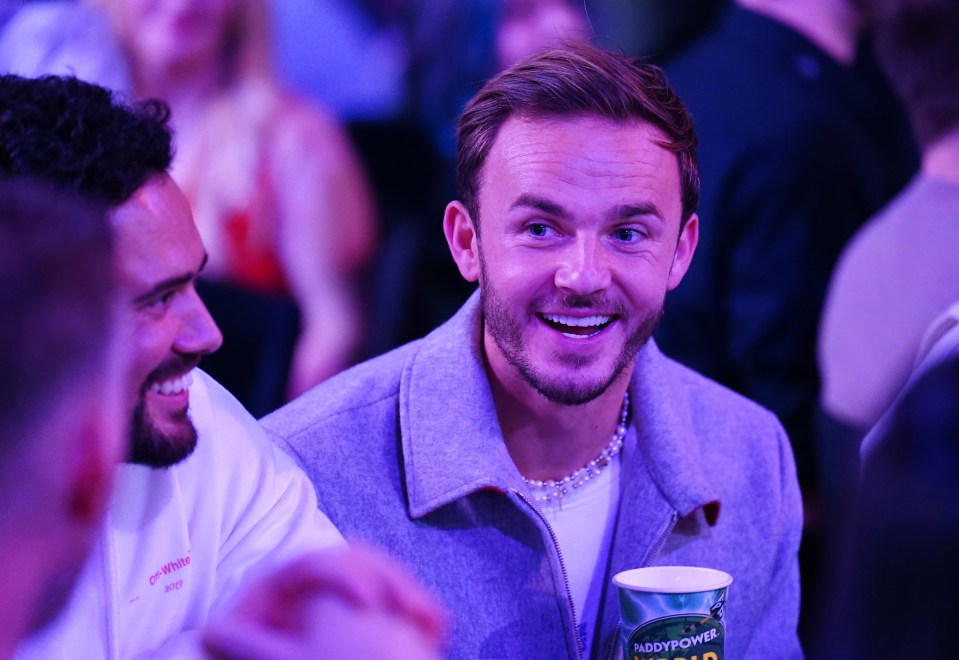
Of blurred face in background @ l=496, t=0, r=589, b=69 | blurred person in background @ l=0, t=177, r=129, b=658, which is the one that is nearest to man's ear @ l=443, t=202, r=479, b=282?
blurred person in background @ l=0, t=177, r=129, b=658

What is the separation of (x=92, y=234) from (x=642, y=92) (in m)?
1.21

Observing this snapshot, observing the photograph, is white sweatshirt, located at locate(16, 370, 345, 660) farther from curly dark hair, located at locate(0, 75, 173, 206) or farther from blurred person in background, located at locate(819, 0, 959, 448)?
blurred person in background, located at locate(819, 0, 959, 448)

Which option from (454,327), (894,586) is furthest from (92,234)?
(454,327)

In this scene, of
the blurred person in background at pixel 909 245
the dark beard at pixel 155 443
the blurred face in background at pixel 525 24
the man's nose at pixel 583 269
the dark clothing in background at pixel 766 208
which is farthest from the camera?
the blurred face in background at pixel 525 24

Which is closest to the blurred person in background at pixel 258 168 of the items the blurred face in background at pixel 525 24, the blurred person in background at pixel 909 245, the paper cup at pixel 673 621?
the blurred face in background at pixel 525 24

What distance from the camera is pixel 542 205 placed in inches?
70.7

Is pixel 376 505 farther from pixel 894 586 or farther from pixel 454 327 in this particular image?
pixel 894 586

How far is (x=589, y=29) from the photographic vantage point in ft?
12.1

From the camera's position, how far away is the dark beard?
1536mm

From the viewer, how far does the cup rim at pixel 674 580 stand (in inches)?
56.9

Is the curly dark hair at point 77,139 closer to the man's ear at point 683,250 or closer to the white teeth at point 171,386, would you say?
the white teeth at point 171,386

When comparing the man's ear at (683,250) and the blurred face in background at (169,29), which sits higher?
the man's ear at (683,250)

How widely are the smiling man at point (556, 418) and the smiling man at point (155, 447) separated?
159 millimetres

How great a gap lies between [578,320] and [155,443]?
654 millimetres
